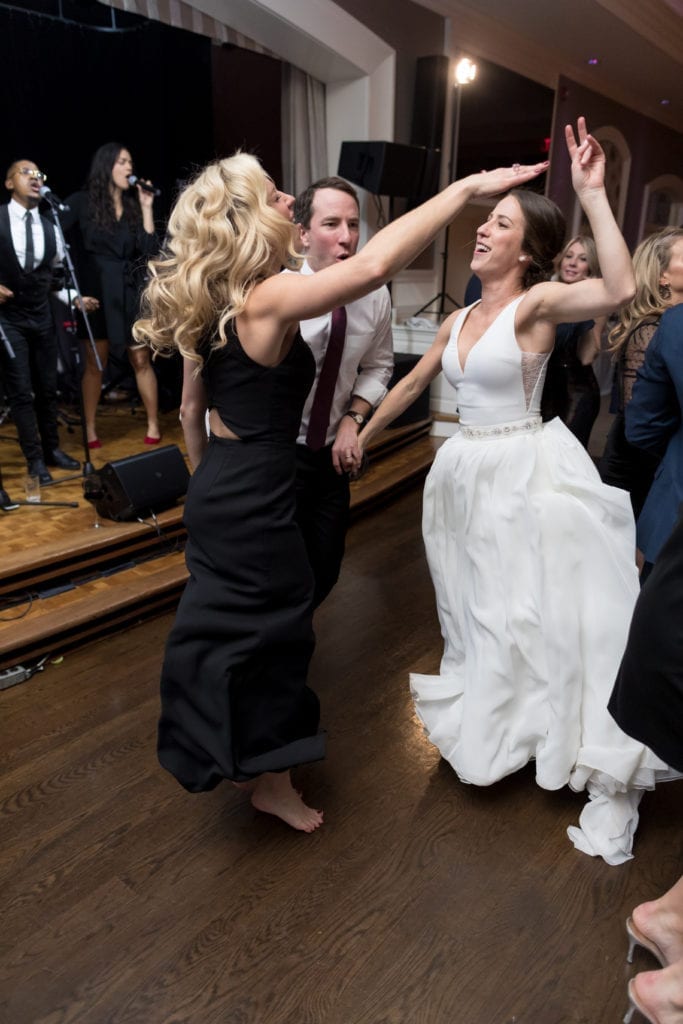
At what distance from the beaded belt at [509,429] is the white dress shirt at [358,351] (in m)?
0.36

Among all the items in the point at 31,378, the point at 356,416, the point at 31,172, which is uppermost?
the point at 31,172

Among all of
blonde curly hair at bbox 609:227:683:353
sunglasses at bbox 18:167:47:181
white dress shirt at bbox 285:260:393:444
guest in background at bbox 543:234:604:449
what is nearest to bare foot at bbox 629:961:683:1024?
white dress shirt at bbox 285:260:393:444

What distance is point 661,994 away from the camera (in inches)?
55.9

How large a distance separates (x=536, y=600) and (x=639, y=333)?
122 cm

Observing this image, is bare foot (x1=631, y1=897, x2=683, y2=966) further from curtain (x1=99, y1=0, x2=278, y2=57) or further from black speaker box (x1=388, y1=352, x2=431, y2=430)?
curtain (x1=99, y1=0, x2=278, y2=57)

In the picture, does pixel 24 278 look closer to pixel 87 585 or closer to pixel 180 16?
pixel 87 585

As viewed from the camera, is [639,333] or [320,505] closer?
[320,505]

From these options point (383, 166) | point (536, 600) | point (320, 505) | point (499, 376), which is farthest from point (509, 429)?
point (383, 166)

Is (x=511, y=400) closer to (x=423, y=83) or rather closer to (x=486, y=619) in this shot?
(x=486, y=619)

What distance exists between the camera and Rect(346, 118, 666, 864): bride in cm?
199

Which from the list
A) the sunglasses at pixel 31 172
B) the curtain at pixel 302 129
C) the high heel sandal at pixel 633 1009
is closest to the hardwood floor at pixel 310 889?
the high heel sandal at pixel 633 1009

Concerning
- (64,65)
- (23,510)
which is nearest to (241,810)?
(23,510)

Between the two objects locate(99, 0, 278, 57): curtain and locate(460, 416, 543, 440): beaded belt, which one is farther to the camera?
locate(99, 0, 278, 57): curtain

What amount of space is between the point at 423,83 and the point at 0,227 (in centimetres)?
413
